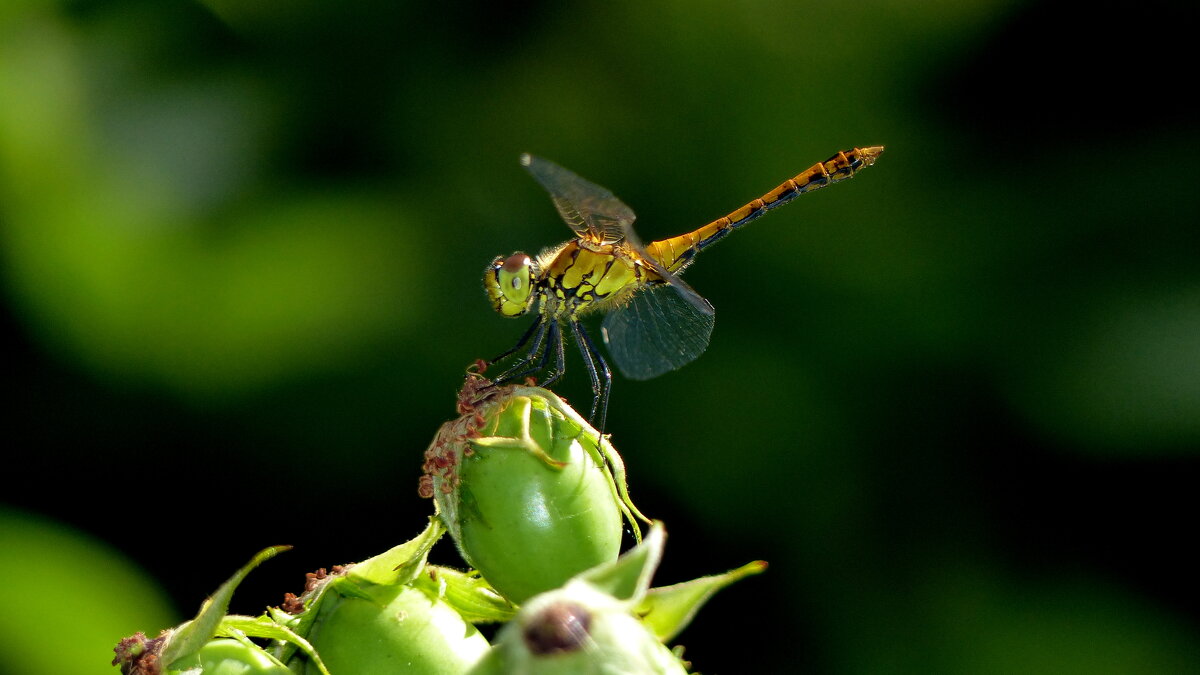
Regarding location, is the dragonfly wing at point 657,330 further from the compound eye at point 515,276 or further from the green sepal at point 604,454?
the green sepal at point 604,454

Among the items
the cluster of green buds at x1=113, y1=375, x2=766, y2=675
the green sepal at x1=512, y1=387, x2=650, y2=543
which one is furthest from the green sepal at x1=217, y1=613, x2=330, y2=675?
the green sepal at x1=512, y1=387, x2=650, y2=543

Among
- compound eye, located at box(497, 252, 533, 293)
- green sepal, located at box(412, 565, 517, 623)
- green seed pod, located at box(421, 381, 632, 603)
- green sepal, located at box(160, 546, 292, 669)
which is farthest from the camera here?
compound eye, located at box(497, 252, 533, 293)

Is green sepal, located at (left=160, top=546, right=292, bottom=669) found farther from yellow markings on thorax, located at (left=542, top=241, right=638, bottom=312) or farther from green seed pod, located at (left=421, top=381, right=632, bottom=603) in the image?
yellow markings on thorax, located at (left=542, top=241, right=638, bottom=312)

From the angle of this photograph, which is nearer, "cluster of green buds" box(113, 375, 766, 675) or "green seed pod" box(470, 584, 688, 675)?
"green seed pod" box(470, 584, 688, 675)

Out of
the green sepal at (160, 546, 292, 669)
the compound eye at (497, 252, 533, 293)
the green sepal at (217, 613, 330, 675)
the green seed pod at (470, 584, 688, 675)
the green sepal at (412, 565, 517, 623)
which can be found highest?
the compound eye at (497, 252, 533, 293)

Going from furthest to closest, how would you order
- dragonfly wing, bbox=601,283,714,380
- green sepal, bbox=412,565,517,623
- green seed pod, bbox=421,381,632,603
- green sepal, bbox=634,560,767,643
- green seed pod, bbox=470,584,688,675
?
dragonfly wing, bbox=601,283,714,380 → green sepal, bbox=412,565,517,623 → green seed pod, bbox=421,381,632,603 → green sepal, bbox=634,560,767,643 → green seed pod, bbox=470,584,688,675

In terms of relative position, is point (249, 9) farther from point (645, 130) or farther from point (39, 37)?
point (645, 130)

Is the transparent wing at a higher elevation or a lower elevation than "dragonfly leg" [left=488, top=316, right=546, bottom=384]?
higher

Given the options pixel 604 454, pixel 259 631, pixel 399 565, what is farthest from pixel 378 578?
pixel 604 454
